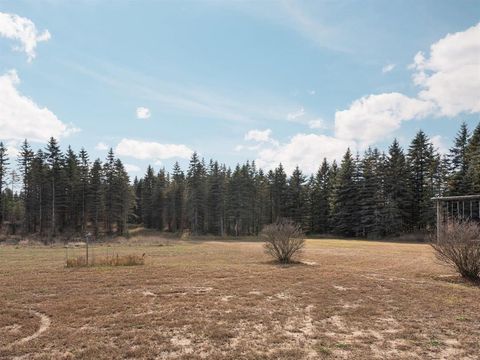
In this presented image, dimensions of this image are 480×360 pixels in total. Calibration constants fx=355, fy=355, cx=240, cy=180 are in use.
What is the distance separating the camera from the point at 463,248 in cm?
1345

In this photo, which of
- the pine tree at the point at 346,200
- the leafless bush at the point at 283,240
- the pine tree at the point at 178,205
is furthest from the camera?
the pine tree at the point at 178,205

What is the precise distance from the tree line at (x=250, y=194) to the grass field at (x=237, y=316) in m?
38.8

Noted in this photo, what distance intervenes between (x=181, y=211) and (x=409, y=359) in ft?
230

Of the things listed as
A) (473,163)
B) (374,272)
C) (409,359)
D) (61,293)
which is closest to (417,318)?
(409,359)

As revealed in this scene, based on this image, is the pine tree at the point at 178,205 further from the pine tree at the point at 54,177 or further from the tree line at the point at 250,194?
the pine tree at the point at 54,177

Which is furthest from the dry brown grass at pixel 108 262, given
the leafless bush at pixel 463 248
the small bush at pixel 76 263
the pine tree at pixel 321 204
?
the pine tree at pixel 321 204

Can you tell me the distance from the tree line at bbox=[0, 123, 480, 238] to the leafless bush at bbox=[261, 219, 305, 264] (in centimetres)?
3291

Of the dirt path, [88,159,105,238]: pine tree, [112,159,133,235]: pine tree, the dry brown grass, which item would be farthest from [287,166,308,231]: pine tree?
the dirt path

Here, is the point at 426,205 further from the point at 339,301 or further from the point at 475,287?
the point at 339,301

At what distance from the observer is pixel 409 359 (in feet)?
19.6

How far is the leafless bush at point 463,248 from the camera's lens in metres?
13.3

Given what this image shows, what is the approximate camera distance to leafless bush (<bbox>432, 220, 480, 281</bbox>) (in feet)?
43.8

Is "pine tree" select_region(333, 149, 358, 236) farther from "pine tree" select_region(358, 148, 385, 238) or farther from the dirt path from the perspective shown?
the dirt path

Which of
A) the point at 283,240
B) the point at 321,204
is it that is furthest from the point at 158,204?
the point at 283,240
